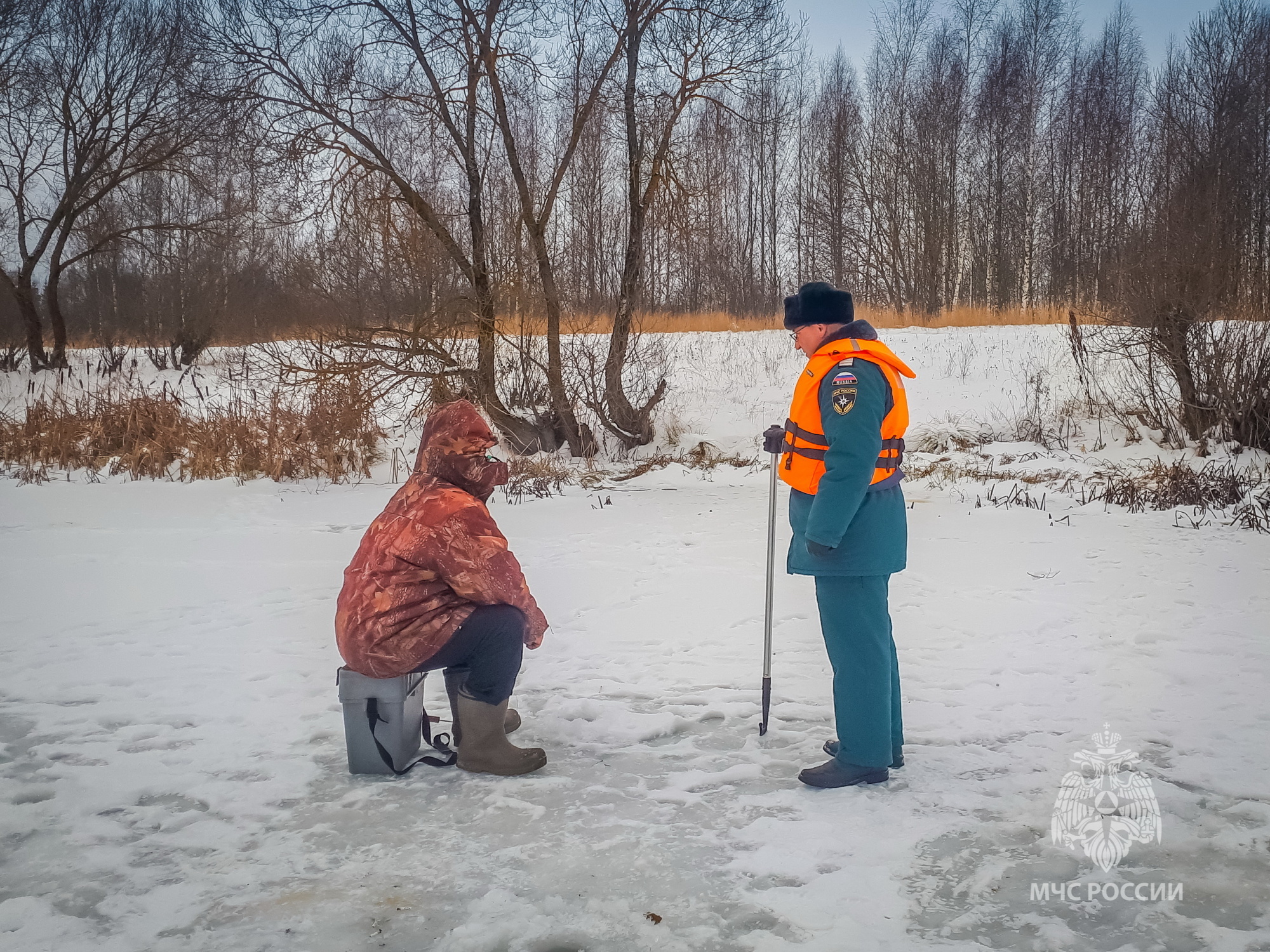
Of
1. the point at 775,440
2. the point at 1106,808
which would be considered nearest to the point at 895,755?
the point at 1106,808

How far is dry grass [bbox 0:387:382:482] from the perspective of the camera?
1142cm

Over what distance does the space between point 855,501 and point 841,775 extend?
1.05 meters

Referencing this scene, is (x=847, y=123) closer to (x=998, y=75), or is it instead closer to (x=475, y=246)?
(x=998, y=75)

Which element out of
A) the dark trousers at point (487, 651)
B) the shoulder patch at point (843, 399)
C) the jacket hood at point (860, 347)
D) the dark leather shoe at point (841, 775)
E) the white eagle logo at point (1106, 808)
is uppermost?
the jacket hood at point (860, 347)

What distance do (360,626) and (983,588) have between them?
4.55 meters

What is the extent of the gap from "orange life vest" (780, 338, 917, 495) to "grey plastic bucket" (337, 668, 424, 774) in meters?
1.66

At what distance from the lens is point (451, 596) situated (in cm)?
344

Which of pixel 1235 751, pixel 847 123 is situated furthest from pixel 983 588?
pixel 847 123

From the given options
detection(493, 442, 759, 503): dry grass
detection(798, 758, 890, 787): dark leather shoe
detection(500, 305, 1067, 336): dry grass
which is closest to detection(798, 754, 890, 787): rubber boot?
detection(798, 758, 890, 787): dark leather shoe

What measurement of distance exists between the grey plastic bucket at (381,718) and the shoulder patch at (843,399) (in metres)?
1.87

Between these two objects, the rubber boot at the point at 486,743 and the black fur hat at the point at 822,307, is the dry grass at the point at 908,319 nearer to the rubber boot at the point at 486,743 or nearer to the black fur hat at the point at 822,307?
the black fur hat at the point at 822,307

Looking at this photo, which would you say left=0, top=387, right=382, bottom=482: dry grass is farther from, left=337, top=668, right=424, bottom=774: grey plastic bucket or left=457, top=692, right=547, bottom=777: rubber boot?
left=457, top=692, right=547, bottom=777: rubber boot

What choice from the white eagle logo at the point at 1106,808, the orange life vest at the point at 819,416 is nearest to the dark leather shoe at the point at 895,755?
the white eagle logo at the point at 1106,808

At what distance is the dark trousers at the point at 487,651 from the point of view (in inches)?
134
